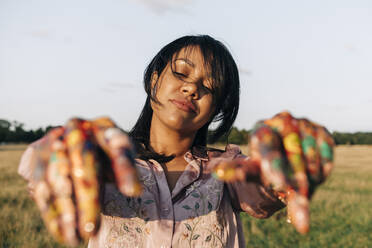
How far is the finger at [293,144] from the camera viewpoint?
48.0 inches

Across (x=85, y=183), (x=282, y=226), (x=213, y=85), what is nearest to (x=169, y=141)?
(x=213, y=85)

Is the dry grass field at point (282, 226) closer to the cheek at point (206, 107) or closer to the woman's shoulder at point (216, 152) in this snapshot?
the woman's shoulder at point (216, 152)

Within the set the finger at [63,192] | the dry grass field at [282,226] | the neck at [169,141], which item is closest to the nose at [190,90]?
the neck at [169,141]

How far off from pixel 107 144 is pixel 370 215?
935cm

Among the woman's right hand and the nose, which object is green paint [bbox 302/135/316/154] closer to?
the woman's right hand

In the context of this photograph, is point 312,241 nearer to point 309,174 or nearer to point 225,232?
point 225,232

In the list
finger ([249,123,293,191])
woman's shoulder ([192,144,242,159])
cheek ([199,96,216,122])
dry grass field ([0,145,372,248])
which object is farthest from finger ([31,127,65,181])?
dry grass field ([0,145,372,248])

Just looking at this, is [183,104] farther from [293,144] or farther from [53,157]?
[53,157]

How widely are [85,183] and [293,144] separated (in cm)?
70

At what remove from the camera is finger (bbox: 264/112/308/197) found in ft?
4.00

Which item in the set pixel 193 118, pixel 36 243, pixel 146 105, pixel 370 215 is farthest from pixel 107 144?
pixel 370 215

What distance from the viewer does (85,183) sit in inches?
44.8

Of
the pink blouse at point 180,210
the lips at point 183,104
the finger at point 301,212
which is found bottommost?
the pink blouse at point 180,210

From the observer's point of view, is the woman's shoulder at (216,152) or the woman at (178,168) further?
the woman's shoulder at (216,152)
